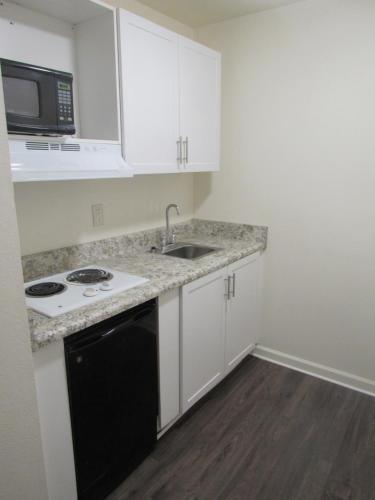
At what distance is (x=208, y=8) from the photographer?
2.25 metres

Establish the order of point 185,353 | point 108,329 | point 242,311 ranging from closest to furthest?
point 108,329 → point 185,353 → point 242,311

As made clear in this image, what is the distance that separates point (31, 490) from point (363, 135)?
7.60 ft

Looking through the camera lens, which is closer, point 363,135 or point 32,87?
point 32,87

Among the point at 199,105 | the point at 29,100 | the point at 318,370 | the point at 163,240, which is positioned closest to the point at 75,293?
the point at 29,100

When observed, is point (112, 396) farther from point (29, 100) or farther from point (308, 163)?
point (308, 163)

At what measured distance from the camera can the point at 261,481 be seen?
1.69m

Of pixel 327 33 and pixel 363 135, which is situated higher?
pixel 327 33

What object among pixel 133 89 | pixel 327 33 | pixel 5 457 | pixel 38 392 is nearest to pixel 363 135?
pixel 327 33

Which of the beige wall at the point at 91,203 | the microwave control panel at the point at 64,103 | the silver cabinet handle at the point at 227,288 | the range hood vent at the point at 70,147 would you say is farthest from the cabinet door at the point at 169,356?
the microwave control panel at the point at 64,103

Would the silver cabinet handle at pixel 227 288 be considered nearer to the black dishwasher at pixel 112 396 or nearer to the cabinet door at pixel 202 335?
the cabinet door at pixel 202 335

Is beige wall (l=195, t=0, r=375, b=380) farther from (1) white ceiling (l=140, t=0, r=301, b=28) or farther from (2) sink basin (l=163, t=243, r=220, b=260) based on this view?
(2) sink basin (l=163, t=243, r=220, b=260)

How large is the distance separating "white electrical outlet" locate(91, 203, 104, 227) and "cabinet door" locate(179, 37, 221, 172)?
587 millimetres

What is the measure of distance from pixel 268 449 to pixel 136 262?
1239 mm

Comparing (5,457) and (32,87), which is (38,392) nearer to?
(5,457)
